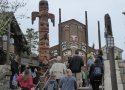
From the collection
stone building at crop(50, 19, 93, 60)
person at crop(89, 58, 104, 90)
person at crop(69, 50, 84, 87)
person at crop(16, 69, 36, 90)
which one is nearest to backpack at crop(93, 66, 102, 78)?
person at crop(89, 58, 104, 90)

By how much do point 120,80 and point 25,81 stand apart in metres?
4.03

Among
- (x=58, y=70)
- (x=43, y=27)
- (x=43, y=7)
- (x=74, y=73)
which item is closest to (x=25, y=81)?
(x=58, y=70)

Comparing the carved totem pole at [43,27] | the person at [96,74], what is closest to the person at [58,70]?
the person at [96,74]

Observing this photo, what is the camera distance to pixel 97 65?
18.1 m

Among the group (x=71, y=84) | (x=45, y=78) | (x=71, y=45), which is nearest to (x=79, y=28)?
(x=71, y=45)

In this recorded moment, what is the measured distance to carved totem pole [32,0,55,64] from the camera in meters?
27.8

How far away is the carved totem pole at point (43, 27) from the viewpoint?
27.8 m

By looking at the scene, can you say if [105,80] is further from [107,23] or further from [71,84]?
[107,23]

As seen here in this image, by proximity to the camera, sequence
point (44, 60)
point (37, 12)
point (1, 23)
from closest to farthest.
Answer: point (1, 23) < point (44, 60) < point (37, 12)

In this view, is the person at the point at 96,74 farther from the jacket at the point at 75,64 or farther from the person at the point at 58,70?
the person at the point at 58,70

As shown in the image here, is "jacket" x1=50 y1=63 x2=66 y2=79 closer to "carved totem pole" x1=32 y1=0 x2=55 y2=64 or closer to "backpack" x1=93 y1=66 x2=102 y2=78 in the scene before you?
"backpack" x1=93 y1=66 x2=102 y2=78

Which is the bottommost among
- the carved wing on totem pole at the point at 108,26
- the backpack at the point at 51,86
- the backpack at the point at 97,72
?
the backpack at the point at 51,86

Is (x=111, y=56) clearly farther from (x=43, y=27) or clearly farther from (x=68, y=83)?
(x=43, y=27)

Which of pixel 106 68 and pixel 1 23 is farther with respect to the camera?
pixel 1 23
